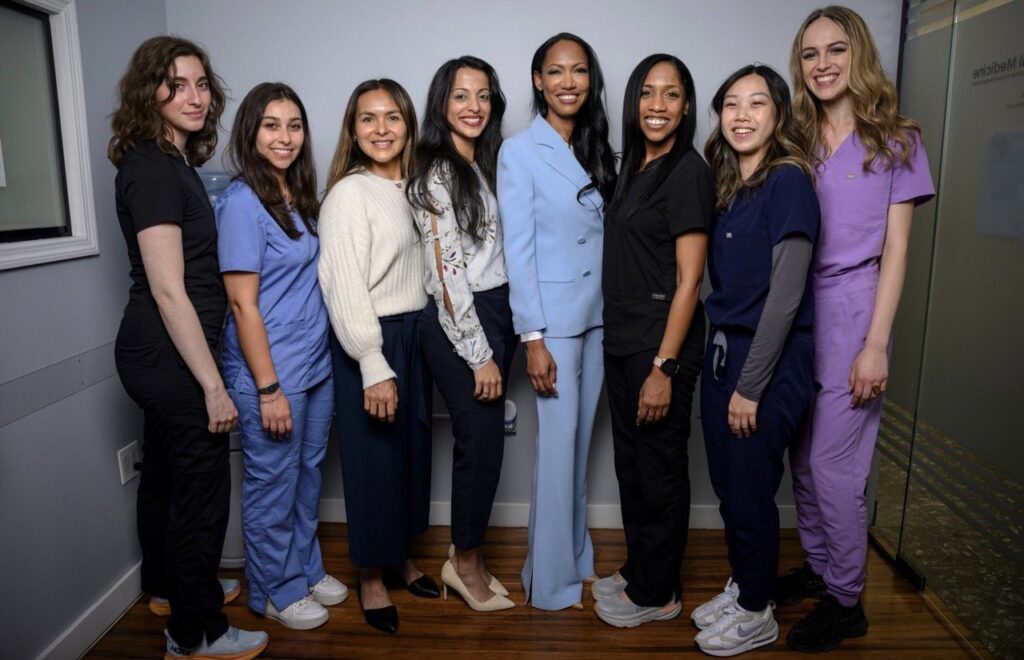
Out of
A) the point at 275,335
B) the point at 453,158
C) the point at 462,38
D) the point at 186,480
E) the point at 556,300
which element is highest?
the point at 462,38

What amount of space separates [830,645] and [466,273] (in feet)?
5.19

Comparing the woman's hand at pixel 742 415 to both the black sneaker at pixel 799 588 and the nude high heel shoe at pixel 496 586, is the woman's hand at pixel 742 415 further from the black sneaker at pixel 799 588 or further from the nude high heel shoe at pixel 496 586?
the nude high heel shoe at pixel 496 586

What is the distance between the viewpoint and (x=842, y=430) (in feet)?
6.97

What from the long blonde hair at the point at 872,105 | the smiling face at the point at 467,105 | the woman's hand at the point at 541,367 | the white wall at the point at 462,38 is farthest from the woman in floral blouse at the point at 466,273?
the long blonde hair at the point at 872,105

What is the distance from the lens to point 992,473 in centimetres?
214

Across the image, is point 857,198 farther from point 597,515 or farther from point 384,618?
point 384,618

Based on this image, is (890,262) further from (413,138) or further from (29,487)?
(29,487)

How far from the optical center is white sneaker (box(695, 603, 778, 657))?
2.14 metres

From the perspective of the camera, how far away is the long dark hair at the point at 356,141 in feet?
7.10

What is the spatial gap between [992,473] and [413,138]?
2.03 m

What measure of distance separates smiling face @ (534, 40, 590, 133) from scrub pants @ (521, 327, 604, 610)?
69 centimetres

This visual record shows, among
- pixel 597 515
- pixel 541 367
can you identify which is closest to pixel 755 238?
pixel 541 367

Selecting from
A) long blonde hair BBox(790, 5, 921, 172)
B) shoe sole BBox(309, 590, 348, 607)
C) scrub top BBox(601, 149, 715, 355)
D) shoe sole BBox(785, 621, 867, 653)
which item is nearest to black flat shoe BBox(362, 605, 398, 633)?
shoe sole BBox(309, 590, 348, 607)

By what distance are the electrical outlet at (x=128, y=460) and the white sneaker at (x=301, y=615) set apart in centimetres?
64
